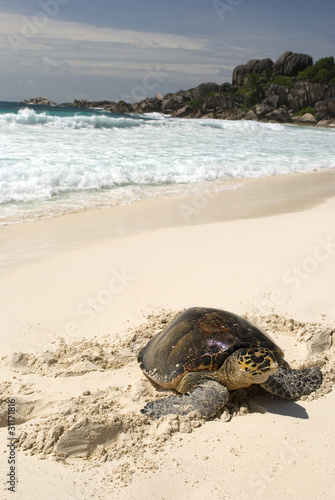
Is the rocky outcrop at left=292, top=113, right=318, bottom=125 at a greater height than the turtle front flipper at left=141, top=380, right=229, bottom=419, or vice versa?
the rocky outcrop at left=292, top=113, right=318, bottom=125

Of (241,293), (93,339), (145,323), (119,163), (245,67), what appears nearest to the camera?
(93,339)

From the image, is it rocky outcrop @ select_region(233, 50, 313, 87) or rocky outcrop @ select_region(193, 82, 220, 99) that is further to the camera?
rocky outcrop @ select_region(233, 50, 313, 87)

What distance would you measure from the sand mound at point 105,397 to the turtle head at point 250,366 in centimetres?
16

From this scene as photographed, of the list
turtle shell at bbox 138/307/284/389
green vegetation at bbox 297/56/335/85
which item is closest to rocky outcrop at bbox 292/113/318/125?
green vegetation at bbox 297/56/335/85

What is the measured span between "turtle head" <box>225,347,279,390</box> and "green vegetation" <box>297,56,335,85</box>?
6662 cm

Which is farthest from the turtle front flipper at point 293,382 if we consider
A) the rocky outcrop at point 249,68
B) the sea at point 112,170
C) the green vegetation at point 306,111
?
the rocky outcrop at point 249,68

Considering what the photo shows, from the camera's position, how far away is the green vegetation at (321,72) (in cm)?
6200

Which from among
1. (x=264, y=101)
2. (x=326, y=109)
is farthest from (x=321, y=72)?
(x=326, y=109)

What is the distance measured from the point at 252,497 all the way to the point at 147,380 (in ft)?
3.80

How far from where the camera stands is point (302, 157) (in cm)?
1478

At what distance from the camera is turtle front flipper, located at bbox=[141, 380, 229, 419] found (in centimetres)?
240

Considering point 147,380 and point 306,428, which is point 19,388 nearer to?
point 147,380

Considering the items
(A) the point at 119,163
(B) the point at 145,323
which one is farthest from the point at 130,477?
(A) the point at 119,163

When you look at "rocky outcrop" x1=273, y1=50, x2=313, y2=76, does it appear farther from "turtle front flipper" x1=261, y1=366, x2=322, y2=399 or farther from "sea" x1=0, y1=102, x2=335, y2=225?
"turtle front flipper" x1=261, y1=366, x2=322, y2=399
